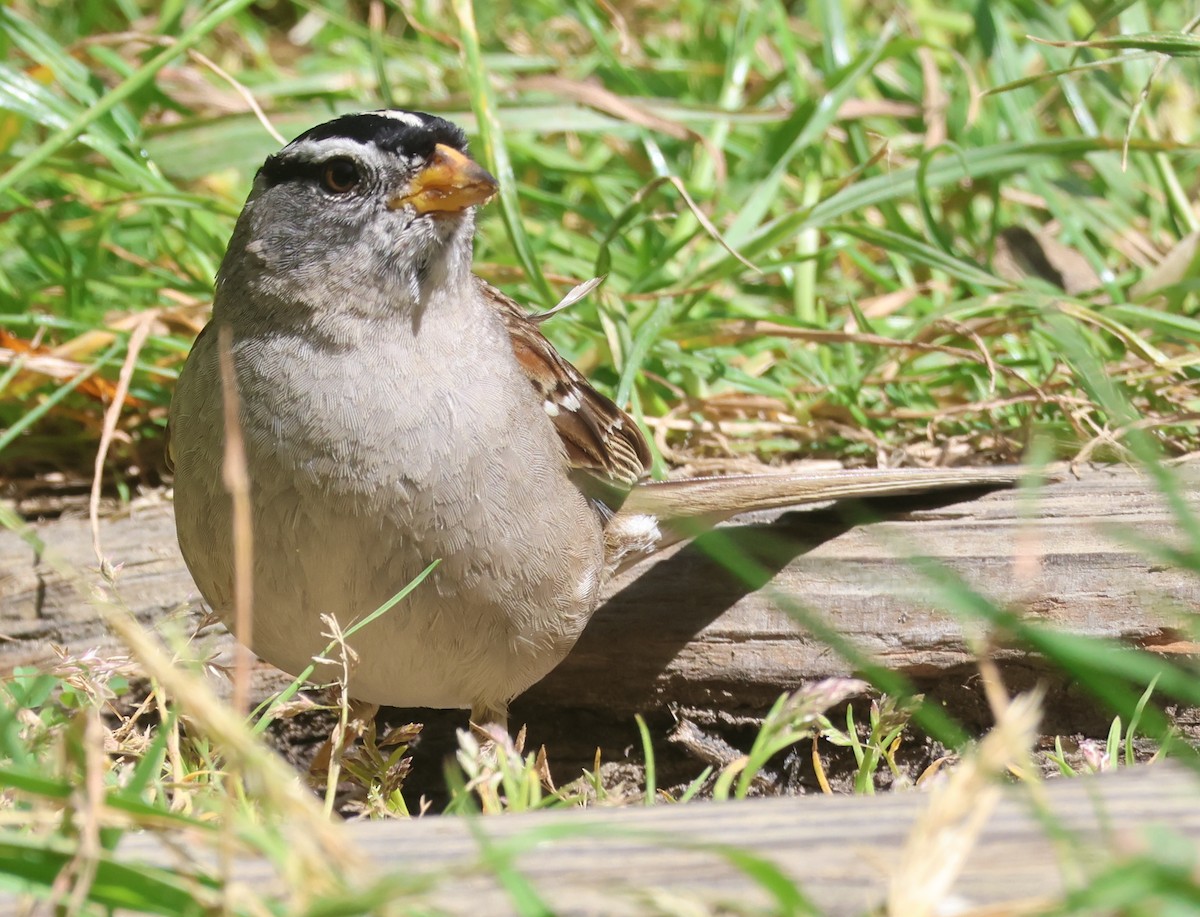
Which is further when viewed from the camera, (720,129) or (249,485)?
(720,129)

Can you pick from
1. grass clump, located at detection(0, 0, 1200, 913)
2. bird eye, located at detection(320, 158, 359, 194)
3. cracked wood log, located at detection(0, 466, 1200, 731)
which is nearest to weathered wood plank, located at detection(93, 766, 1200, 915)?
grass clump, located at detection(0, 0, 1200, 913)

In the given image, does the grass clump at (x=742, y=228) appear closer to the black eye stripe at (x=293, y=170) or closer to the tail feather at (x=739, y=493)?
the tail feather at (x=739, y=493)

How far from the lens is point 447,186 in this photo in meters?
2.39

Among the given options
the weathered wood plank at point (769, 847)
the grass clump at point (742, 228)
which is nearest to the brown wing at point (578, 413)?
the grass clump at point (742, 228)

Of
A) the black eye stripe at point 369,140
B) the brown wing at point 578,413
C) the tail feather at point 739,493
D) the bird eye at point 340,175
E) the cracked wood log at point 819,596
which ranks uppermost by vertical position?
the black eye stripe at point 369,140

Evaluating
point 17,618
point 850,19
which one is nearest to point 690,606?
point 17,618

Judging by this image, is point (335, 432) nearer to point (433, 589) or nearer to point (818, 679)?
point (433, 589)

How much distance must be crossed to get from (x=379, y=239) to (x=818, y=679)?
125 centimetres

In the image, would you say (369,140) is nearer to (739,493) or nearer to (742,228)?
(739,493)

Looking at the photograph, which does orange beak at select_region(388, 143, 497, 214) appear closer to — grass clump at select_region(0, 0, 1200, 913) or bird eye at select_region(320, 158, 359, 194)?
bird eye at select_region(320, 158, 359, 194)

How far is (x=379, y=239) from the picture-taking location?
94.4 inches

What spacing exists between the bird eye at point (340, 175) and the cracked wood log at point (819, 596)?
901mm

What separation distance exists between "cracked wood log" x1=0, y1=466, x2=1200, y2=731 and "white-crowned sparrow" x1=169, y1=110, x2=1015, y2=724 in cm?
33

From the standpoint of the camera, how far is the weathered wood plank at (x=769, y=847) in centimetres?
118
